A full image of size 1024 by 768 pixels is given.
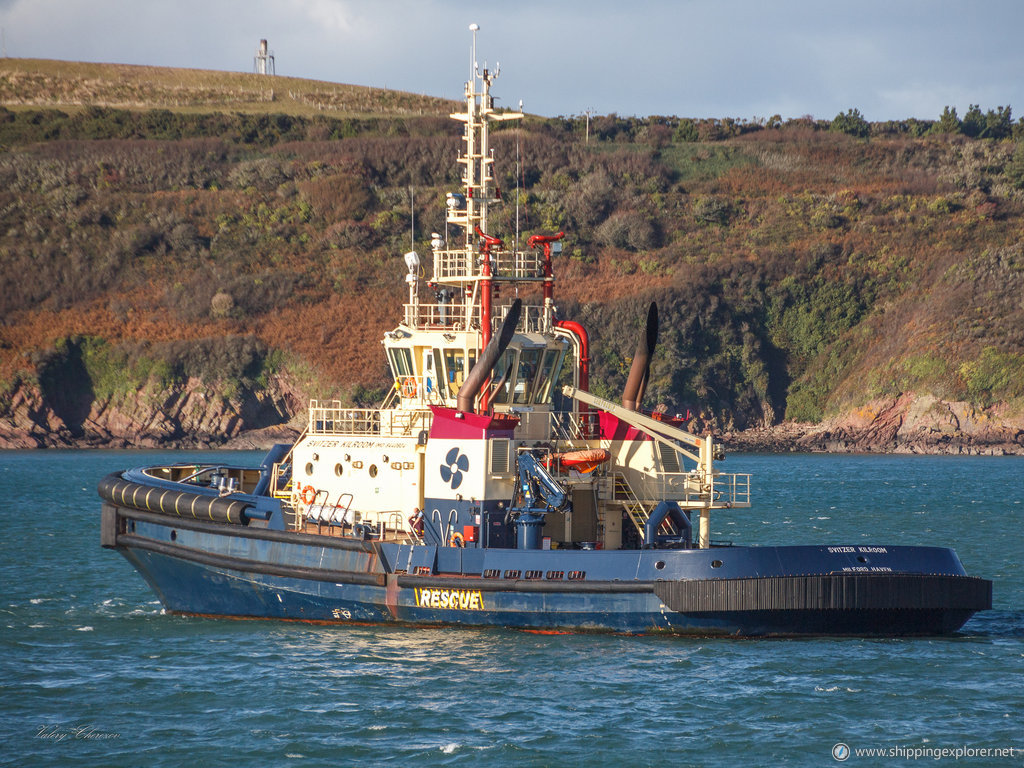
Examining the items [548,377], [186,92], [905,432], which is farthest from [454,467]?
[186,92]

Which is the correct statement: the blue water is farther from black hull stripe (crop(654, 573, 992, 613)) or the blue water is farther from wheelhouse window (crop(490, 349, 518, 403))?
wheelhouse window (crop(490, 349, 518, 403))

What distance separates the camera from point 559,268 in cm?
8750

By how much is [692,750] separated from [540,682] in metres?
3.03

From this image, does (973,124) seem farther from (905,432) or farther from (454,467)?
(454,467)

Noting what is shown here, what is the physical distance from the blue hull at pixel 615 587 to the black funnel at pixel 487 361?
7.97 ft

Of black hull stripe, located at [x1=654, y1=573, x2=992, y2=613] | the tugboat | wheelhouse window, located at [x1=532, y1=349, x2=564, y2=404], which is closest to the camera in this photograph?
black hull stripe, located at [x1=654, y1=573, x2=992, y2=613]

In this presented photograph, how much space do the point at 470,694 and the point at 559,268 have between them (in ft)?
234

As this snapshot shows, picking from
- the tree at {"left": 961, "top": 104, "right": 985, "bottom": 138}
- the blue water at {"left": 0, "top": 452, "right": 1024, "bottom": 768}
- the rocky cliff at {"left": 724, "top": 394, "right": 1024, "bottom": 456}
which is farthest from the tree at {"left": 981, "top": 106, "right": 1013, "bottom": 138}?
the blue water at {"left": 0, "top": 452, "right": 1024, "bottom": 768}

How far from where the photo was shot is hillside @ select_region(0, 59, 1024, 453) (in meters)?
78.8

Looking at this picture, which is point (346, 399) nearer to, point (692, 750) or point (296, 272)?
point (296, 272)

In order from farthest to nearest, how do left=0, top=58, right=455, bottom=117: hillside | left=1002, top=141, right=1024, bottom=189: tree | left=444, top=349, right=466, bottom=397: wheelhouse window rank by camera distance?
left=0, top=58, right=455, bottom=117: hillside → left=1002, top=141, right=1024, bottom=189: tree → left=444, top=349, right=466, bottom=397: wheelhouse window

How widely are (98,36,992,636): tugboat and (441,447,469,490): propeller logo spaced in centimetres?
3

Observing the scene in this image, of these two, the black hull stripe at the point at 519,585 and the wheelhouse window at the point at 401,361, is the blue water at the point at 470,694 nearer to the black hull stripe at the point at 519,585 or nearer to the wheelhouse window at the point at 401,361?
the black hull stripe at the point at 519,585

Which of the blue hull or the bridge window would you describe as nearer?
the blue hull
